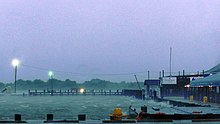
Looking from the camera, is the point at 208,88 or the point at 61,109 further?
the point at 61,109

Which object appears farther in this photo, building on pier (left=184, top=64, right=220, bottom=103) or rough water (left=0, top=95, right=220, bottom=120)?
building on pier (left=184, top=64, right=220, bottom=103)

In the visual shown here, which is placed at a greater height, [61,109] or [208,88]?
[208,88]

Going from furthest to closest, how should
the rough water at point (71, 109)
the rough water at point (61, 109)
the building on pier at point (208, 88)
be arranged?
the rough water at point (61, 109) → the building on pier at point (208, 88) → the rough water at point (71, 109)

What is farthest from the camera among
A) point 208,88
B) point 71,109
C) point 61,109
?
point 61,109

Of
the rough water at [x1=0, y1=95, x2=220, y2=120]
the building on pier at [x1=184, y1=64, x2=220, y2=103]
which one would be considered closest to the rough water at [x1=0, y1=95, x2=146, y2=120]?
the rough water at [x1=0, y1=95, x2=220, y2=120]

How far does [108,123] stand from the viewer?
88.8 ft

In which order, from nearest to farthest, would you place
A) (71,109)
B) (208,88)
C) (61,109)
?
1. (208,88)
2. (71,109)
3. (61,109)

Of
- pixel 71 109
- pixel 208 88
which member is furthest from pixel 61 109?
pixel 208 88

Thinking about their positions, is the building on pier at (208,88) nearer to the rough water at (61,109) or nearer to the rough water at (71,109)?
the rough water at (71,109)

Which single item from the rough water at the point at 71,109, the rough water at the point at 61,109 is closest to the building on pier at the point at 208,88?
the rough water at the point at 71,109

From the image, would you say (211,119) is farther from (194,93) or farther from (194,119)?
(194,93)

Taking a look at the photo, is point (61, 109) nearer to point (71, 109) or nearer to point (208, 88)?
point (71, 109)

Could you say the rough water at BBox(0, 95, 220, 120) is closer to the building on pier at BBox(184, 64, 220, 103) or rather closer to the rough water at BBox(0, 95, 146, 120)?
the rough water at BBox(0, 95, 146, 120)

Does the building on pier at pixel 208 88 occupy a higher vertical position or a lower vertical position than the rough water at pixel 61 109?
higher
